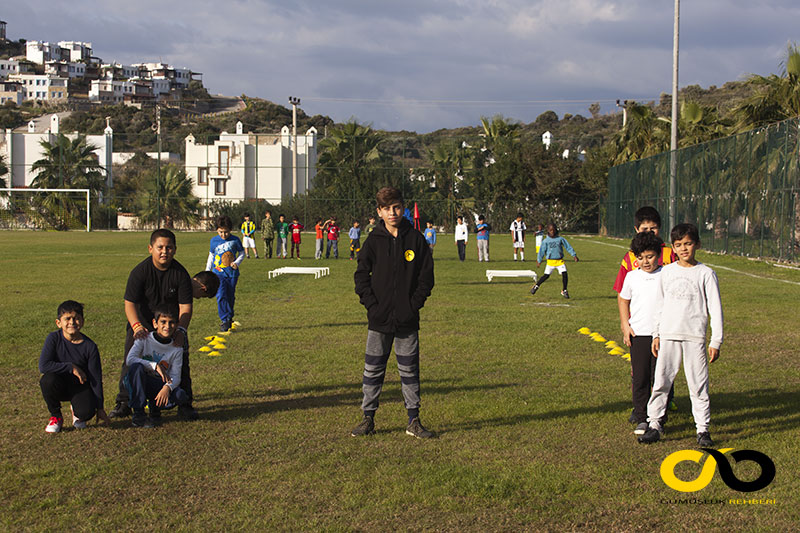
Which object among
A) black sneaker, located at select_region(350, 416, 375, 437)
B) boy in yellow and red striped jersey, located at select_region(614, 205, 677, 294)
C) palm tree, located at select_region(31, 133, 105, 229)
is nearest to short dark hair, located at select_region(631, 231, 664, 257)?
boy in yellow and red striped jersey, located at select_region(614, 205, 677, 294)

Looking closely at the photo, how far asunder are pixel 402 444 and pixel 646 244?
2.42 meters

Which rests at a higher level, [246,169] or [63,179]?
[246,169]

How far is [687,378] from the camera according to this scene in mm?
6062

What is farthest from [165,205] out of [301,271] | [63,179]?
[301,271]

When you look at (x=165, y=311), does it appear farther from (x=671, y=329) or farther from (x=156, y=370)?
(x=671, y=329)

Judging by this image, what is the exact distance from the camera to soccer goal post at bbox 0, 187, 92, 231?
55094 mm

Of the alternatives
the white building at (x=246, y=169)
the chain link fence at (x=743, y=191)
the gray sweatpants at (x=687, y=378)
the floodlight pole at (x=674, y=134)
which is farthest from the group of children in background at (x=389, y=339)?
the white building at (x=246, y=169)

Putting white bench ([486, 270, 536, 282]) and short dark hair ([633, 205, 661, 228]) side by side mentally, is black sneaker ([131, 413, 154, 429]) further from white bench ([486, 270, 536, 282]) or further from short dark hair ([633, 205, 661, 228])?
white bench ([486, 270, 536, 282])

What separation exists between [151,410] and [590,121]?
115930mm

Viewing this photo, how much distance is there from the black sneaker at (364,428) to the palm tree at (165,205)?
5153 centimetres

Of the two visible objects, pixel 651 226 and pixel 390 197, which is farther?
pixel 651 226

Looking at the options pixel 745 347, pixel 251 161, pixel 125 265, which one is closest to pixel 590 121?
pixel 251 161

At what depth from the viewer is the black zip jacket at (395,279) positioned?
247 inches

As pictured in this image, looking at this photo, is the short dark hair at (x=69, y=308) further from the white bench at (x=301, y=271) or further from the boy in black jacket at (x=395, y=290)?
the white bench at (x=301, y=271)
